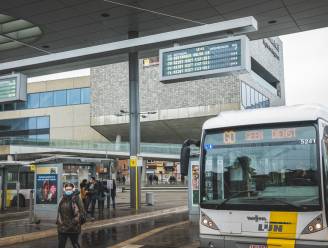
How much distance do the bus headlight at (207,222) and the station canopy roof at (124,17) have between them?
1179cm

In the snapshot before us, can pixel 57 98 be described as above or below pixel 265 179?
above

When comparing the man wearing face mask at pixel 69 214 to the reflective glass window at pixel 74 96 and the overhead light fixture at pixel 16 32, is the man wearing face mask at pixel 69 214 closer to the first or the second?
the overhead light fixture at pixel 16 32

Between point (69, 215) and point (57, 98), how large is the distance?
66849mm

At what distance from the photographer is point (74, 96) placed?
73.4 metres

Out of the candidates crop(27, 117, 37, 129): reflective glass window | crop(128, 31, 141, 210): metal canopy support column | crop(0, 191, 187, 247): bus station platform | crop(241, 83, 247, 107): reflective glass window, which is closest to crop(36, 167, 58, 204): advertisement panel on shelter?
crop(0, 191, 187, 247): bus station platform

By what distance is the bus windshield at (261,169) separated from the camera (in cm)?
716

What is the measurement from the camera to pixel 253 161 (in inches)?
302

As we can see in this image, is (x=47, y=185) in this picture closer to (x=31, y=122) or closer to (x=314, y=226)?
(x=314, y=226)

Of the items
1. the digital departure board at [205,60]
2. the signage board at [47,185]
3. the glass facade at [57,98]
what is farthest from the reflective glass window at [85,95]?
the digital departure board at [205,60]

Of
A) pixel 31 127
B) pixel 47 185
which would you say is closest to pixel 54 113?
pixel 31 127

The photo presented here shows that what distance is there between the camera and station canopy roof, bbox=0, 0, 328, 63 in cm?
1816

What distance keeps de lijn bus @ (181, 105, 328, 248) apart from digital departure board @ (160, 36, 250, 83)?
509 centimetres

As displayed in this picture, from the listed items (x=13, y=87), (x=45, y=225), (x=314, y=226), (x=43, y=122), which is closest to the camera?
(x=314, y=226)

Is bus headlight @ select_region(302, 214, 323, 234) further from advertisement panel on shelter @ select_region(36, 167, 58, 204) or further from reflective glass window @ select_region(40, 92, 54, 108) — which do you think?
reflective glass window @ select_region(40, 92, 54, 108)
